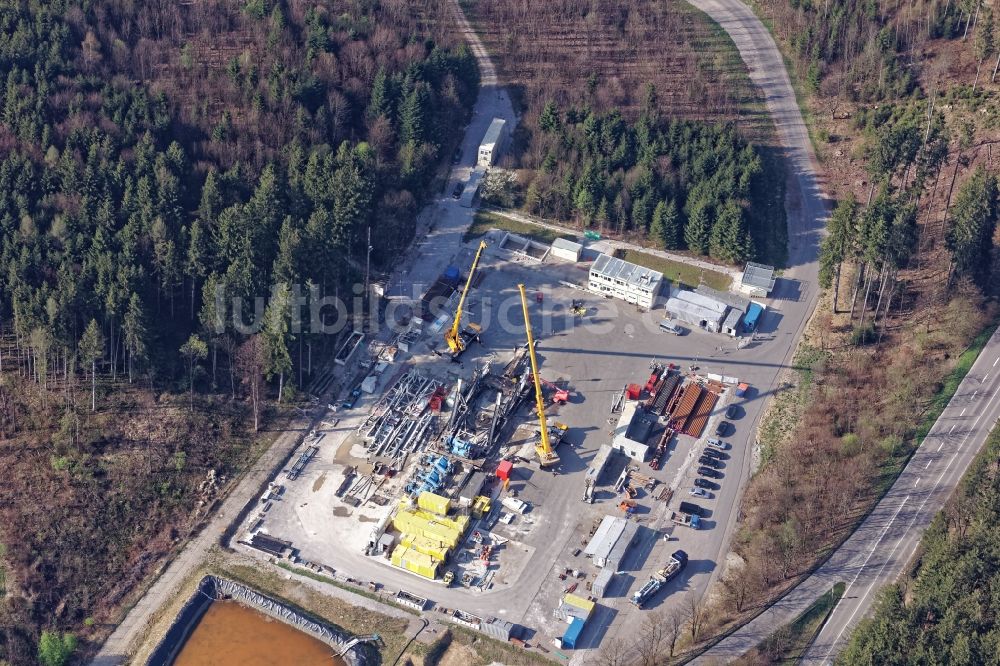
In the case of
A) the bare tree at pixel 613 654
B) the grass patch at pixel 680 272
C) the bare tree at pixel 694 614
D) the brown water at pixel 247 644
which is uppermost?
the grass patch at pixel 680 272

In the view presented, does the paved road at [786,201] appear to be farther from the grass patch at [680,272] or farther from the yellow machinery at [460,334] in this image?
the yellow machinery at [460,334]

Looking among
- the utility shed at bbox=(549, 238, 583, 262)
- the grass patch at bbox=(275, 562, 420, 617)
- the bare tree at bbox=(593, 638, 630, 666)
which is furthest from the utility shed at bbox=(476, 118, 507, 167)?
the bare tree at bbox=(593, 638, 630, 666)

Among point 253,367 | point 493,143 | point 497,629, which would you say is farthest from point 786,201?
point 497,629

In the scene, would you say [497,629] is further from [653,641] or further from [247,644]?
→ [247,644]

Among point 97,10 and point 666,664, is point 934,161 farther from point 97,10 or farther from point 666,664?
point 97,10

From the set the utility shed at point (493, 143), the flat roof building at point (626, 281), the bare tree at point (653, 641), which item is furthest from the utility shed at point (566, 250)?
the bare tree at point (653, 641)

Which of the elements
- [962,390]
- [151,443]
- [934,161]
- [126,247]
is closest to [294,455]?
[151,443]
